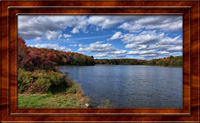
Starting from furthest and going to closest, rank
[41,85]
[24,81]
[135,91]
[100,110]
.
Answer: [135,91] → [41,85] → [24,81] → [100,110]

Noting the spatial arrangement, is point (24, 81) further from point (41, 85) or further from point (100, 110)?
point (100, 110)

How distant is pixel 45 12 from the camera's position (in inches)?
84.4

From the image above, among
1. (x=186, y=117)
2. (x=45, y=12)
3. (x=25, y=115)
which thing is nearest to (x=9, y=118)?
(x=25, y=115)

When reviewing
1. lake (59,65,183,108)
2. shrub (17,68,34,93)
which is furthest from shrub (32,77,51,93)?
lake (59,65,183,108)

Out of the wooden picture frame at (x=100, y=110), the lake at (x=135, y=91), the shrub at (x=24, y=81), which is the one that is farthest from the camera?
the lake at (x=135, y=91)

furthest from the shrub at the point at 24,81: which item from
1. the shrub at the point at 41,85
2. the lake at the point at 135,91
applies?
the lake at the point at 135,91

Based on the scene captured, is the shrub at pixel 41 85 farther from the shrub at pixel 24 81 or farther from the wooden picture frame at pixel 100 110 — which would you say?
the wooden picture frame at pixel 100 110

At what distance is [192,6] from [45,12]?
7.78ft

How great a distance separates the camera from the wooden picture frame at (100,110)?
2.07 m

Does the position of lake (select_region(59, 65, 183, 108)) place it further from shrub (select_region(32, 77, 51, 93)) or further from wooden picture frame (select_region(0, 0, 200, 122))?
wooden picture frame (select_region(0, 0, 200, 122))

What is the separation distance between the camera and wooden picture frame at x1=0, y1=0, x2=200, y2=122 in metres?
2.07

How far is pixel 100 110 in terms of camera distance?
212 centimetres

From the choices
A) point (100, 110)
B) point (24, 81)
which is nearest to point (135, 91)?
point (24, 81)

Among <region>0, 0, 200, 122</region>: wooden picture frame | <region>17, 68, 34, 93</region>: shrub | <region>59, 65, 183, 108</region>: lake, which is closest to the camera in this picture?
<region>0, 0, 200, 122</region>: wooden picture frame
